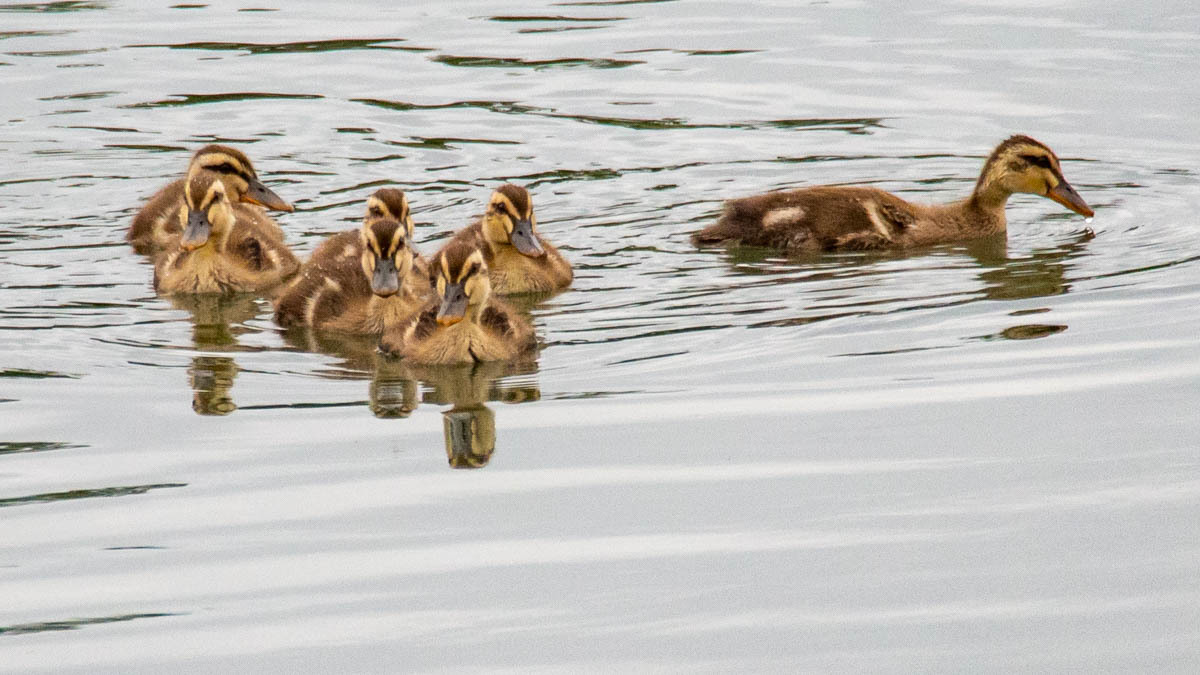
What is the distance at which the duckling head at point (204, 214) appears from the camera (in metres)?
7.98

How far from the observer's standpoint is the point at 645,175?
9844mm

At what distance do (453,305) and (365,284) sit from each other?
88 centimetres

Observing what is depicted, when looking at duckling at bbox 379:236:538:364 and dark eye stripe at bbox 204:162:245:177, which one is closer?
duckling at bbox 379:236:538:364

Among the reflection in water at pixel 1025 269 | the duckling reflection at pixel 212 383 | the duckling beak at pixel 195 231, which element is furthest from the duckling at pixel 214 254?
the reflection in water at pixel 1025 269

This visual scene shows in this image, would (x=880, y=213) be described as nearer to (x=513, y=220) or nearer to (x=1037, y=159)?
(x=1037, y=159)

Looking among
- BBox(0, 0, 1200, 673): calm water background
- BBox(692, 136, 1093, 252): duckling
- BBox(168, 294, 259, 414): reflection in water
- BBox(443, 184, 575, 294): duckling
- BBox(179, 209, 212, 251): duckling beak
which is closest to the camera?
BBox(0, 0, 1200, 673): calm water background

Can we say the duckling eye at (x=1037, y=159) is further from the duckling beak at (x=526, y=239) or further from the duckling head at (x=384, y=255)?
the duckling head at (x=384, y=255)

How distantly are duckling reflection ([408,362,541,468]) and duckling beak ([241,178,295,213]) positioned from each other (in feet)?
8.72

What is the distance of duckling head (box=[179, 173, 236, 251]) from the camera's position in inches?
314

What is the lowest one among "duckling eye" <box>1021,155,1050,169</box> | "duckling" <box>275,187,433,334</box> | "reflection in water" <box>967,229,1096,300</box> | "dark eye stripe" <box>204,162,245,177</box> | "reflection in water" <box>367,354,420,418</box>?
"reflection in water" <box>367,354,420,418</box>

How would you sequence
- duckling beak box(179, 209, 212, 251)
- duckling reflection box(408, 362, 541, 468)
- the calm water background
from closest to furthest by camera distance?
1. the calm water background
2. duckling reflection box(408, 362, 541, 468)
3. duckling beak box(179, 209, 212, 251)

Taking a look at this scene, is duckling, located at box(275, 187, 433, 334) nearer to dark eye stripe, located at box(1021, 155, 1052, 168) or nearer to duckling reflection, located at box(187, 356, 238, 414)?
duckling reflection, located at box(187, 356, 238, 414)

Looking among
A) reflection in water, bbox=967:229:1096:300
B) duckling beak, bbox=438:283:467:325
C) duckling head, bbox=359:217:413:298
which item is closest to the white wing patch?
reflection in water, bbox=967:229:1096:300

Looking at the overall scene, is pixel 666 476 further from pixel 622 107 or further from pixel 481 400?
pixel 622 107
